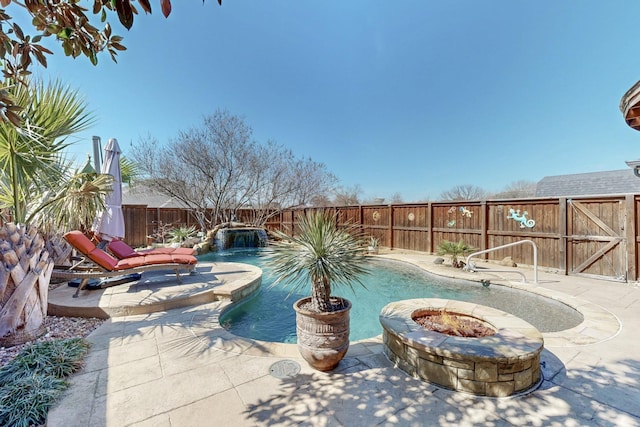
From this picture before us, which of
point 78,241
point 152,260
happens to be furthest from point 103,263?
point 152,260

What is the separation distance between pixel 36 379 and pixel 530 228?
10.6m

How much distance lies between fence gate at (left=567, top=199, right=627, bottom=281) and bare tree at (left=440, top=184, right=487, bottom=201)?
19712 mm

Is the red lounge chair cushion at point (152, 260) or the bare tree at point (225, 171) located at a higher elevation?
the bare tree at point (225, 171)

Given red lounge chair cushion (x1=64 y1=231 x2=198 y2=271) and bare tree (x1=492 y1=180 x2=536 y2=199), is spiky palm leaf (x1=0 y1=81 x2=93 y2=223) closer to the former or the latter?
red lounge chair cushion (x1=64 y1=231 x2=198 y2=271)

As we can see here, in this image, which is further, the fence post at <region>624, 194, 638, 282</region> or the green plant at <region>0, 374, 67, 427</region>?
the fence post at <region>624, 194, 638, 282</region>

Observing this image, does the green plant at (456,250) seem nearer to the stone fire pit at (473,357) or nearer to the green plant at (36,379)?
the stone fire pit at (473,357)

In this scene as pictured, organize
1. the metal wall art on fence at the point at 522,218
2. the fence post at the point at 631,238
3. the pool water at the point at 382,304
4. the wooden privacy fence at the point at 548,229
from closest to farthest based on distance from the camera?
the pool water at the point at 382,304 < the fence post at the point at 631,238 < the wooden privacy fence at the point at 548,229 < the metal wall art on fence at the point at 522,218

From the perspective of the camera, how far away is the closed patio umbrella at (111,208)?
5.70 meters

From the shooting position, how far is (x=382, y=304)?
5.64 metres

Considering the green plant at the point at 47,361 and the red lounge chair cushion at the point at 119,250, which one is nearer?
the green plant at the point at 47,361

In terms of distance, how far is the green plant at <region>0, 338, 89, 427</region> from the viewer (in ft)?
6.23

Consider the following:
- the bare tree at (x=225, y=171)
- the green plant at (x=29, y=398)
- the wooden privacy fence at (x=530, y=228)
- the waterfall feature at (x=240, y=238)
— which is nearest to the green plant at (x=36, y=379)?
the green plant at (x=29, y=398)

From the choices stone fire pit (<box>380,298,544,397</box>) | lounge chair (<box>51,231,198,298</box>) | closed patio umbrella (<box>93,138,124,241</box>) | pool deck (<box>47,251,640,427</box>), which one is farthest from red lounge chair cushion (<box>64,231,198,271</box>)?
stone fire pit (<box>380,298,544,397</box>)

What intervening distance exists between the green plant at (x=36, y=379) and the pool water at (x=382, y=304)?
1982 millimetres
